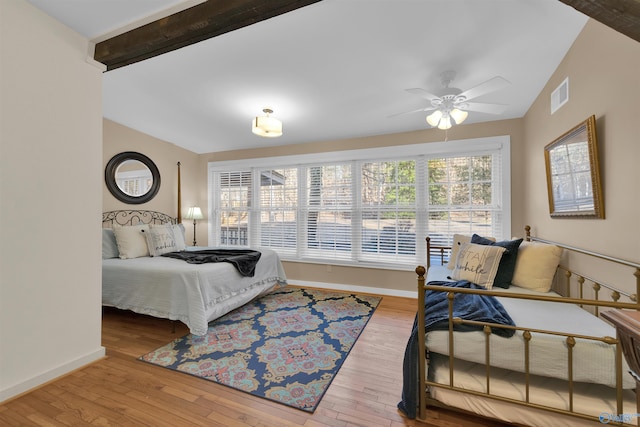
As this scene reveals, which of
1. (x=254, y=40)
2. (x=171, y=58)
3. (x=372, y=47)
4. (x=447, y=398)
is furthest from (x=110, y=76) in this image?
(x=447, y=398)

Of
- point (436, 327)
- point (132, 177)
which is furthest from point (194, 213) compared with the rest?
point (436, 327)

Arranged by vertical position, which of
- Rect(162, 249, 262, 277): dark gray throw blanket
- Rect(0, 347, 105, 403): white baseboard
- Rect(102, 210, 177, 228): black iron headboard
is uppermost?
Rect(102, 210, 177, 228): black iron headboard

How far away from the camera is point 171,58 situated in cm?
250

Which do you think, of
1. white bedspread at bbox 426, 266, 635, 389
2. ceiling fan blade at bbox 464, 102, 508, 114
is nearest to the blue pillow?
white bedspread at bbox 426, 266, 635, 389

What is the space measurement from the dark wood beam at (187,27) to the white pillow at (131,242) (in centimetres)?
206

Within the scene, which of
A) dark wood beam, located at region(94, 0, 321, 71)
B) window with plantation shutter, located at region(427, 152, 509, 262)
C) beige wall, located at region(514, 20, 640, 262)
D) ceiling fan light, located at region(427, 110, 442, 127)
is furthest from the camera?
window with plantation shutter, located at region(427, 152, 509, 262)

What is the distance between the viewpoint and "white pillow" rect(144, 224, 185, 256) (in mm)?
3629

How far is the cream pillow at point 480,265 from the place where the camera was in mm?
2354

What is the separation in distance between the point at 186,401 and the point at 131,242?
8.16 feet

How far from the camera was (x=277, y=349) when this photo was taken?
2436 millimetres

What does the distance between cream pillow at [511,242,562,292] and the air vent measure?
4.10 feet

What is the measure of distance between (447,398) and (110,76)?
4148mm

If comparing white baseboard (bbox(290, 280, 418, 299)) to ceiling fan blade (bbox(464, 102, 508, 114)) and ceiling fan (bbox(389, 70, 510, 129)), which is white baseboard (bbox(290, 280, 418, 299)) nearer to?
ceiling fan (bbox(389, 70, 510, 129))

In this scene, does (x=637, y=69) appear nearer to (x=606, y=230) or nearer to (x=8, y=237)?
(x=606, y=230)
